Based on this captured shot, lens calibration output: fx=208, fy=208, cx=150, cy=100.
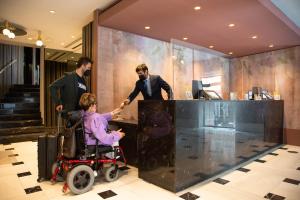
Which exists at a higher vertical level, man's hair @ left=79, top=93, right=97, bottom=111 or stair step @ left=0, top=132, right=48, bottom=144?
man's hair @ left=79, top=93, right=97, bottom=111

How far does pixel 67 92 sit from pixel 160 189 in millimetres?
1902

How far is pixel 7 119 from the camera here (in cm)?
614

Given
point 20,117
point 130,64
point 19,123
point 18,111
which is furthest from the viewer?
point 18,111

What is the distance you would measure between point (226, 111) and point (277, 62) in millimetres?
3578

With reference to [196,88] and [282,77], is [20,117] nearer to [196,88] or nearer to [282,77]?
[196,88]

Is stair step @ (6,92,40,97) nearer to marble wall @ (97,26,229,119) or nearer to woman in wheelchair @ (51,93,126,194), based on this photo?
marble wall @ (97,26,229,119)

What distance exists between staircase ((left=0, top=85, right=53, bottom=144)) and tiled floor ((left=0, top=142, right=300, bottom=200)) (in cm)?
214

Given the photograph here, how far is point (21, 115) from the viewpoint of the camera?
254 inches

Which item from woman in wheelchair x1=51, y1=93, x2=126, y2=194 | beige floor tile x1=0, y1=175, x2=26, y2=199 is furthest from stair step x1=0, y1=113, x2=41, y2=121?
woman in wheelchair x1=51, y1=93, x2=126, y2=194

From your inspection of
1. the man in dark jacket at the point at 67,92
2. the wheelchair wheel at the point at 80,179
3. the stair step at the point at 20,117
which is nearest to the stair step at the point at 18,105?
the stair step at the point at 20,117

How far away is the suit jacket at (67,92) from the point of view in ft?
10.1

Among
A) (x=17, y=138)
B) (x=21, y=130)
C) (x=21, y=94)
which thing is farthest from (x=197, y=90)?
(x=21, y=94)

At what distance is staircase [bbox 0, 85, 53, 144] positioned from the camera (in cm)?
559

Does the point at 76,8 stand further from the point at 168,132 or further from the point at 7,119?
the point at 7,119
